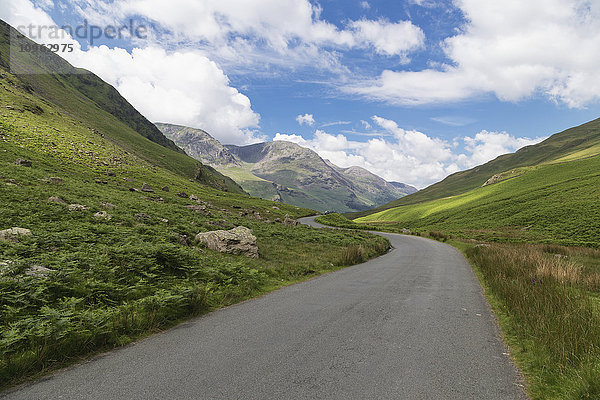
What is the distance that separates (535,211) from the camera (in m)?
68.1

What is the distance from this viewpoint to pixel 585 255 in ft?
81.2

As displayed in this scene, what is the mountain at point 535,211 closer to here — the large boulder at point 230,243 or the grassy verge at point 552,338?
the grassy verge at point 552,338

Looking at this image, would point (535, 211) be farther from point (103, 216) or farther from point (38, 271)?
point (38, 271)

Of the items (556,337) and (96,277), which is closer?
Result: (556,337)

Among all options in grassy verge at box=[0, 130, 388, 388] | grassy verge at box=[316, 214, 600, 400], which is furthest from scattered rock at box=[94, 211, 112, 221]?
grassy verge at box=[316, 214, 600, 400]

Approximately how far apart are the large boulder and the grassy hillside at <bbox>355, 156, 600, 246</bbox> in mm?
50341

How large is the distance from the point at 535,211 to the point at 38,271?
302 feet

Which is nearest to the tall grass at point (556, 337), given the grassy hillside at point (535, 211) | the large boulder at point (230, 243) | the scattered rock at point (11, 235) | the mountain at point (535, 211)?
the large boulder at point (230, 243)

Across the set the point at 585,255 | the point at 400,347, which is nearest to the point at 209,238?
the point at 400,347

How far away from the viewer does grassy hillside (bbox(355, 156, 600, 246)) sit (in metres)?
51.8

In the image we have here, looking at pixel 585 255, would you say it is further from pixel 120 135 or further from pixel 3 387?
pixel 120 135

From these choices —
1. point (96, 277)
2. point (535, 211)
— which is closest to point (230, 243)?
point (96, 277)

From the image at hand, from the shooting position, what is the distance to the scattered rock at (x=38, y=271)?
286 inches

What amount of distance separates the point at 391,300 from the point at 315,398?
6963 mm
